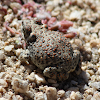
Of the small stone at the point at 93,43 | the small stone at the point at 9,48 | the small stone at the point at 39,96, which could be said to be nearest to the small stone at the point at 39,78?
the small stone at the point at 39,96

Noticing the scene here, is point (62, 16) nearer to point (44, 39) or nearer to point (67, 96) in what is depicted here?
point (44, 39)

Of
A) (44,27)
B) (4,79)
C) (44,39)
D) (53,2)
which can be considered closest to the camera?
(4,79)

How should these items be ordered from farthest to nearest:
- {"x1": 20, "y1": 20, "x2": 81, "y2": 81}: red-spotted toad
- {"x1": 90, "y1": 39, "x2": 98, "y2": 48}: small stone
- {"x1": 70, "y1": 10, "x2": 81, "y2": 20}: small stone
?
{"x1": 70, "y1": 10, "x2": 81, "y2": 20}: small stone, {"x1": 90, "y1": 39, "x2": 98, "y2": 48}: small stone, {"x1": 20, "y1": 20, "x2": 81, "y2": 81}: red-spotted toad

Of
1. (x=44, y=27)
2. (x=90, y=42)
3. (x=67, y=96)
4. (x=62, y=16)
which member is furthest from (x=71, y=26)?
(x=67, y=96)

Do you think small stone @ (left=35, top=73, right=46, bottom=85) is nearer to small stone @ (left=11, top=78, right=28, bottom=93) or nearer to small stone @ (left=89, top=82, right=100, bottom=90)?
small stone @ (left=11, top=78, right=28, bottom=93)

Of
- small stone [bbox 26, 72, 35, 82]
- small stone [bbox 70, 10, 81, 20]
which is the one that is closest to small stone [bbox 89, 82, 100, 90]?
small stone [bbox 26, 72, 35, 82]

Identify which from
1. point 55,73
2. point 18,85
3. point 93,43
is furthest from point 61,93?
point 93,43

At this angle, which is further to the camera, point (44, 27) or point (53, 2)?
point (53, 2)
